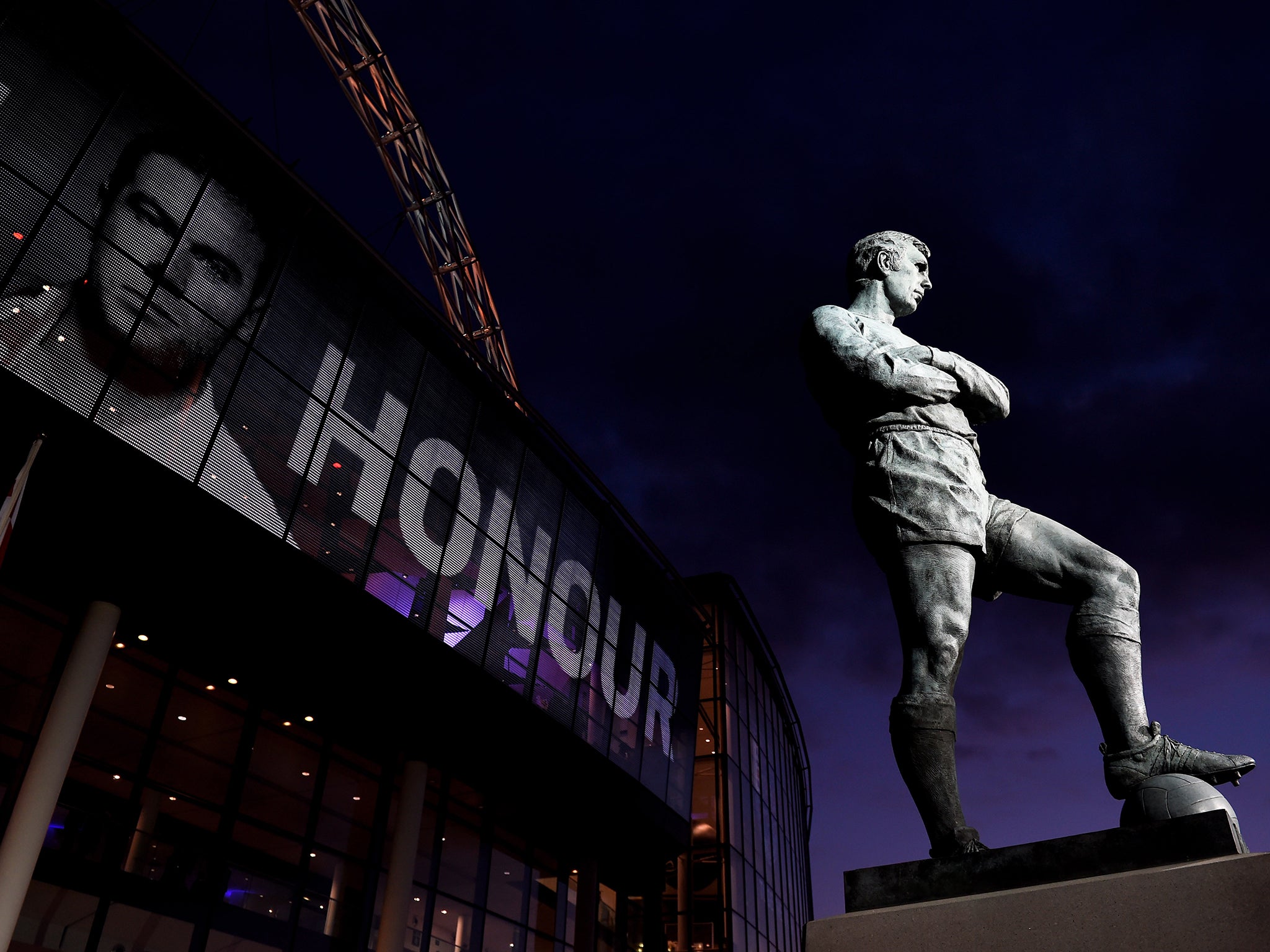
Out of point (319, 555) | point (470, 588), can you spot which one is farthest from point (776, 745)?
point (319, 555)

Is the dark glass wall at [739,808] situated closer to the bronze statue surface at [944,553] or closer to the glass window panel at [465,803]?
the glass window panel at [465,803]

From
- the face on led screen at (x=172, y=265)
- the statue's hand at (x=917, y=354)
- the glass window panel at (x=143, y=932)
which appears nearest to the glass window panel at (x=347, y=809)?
the glass window panel at (x=143, y=932)

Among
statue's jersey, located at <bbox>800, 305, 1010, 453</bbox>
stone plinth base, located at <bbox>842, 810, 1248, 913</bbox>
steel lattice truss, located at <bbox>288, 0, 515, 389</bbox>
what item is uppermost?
steel lattice truss, located at <bbox>288, 0, 515, 389</bbox>

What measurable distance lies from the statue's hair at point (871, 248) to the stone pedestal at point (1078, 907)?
281cm

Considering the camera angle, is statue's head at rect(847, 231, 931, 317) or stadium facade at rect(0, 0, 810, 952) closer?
statue's head at rect(847, 231, 931, 317)

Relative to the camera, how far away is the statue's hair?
488 cm

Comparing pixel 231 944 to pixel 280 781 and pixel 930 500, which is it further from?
pixel 930 500

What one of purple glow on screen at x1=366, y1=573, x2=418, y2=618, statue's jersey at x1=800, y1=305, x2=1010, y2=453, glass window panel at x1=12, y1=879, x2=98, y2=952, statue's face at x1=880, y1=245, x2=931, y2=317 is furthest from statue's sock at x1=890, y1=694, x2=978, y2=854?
glass window panel at x1=12, y1=879, x2=98, y2=952

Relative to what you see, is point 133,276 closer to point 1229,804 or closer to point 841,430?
point 841,430

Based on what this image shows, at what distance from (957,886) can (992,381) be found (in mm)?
2232

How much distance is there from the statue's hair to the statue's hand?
0.69 m

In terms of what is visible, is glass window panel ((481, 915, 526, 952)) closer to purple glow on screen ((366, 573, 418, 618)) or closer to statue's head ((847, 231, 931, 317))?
purple glow on screen ((366, 573, 418, 618))

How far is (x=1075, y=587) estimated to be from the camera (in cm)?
394

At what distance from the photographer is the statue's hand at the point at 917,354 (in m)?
4.29
